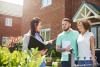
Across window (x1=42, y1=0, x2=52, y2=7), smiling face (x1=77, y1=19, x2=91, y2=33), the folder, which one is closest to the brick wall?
window (x1=42, y1=0, x2=52, y2=7)

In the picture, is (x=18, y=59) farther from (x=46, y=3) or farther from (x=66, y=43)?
(x=46, y=3)

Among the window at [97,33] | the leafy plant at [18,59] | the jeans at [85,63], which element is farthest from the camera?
the window at [97,33]

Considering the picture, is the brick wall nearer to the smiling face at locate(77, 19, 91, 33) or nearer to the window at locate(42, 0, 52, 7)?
the window at locate(42, 0, 52, 7)

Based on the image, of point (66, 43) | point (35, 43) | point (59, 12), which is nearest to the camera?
point (35, 43)

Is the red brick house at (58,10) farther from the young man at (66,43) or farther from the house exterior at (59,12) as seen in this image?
the young man at (66,43)

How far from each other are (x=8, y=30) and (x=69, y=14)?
2365 cm

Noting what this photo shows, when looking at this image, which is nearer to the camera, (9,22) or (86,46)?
(86,46)

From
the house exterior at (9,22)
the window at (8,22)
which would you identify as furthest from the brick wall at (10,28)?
the window at (8,22)

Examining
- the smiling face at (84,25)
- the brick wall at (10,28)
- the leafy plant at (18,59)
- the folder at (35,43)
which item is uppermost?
the brick wall at (10,28)

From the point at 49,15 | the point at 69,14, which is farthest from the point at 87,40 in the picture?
the point at 49,15

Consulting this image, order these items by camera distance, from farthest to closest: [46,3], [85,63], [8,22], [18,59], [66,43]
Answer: [8,22] → [46,3] → [66,43] → [85,63] → [18,59]

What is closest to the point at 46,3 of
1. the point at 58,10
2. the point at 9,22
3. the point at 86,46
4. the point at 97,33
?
the point at 58,10

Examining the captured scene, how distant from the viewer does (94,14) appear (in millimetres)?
16156

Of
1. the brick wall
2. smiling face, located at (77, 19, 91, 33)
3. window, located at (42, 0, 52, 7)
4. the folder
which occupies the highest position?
window, located at (42, 0, 52, 7)
